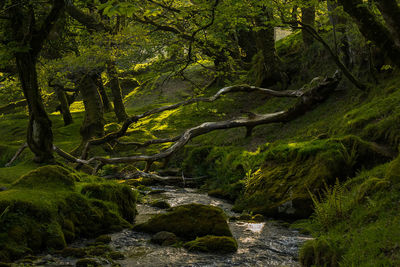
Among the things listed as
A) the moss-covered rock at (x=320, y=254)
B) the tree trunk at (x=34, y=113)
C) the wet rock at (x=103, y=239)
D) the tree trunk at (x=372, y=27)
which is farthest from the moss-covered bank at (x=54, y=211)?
the tree trunk at (x=372, y=27)

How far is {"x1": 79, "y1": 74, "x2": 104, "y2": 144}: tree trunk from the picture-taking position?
18.0 m

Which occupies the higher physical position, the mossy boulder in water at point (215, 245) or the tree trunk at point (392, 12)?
the tree trunk at point (392, 12)

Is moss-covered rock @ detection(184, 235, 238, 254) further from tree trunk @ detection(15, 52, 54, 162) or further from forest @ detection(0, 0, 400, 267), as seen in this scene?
tree trunk @ detection(15, 52, 54, 162)

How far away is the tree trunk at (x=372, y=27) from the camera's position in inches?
264

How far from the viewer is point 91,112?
59.6ft

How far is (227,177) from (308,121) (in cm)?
398

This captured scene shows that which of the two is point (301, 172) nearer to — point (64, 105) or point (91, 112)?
point (91, 112)

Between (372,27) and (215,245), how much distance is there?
5.14m

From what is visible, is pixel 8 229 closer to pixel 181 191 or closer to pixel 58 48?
pixel 181 191

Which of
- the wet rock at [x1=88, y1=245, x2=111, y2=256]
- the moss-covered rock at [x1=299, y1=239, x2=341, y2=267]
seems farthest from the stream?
the moss-covered rock at [x1=299, y1=239, x2=341, y2=267]

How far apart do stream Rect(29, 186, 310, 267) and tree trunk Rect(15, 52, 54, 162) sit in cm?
460

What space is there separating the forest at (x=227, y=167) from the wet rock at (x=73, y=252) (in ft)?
0.10

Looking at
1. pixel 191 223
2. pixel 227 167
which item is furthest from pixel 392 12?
pixel 227 167

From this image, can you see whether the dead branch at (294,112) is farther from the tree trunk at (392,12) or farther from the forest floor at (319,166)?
the tree trunk at (392,12)
